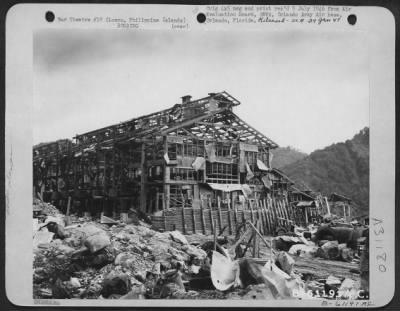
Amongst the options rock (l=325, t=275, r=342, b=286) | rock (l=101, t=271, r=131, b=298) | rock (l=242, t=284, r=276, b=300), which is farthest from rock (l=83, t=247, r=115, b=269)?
rock (l=325, t=275, r=342, b=286)

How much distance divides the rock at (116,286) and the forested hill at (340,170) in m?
1.31

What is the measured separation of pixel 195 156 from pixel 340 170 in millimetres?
989

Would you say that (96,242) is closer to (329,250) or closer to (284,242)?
(284,242)

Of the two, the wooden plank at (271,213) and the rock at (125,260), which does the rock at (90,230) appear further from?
the wooden plank at (271,213)

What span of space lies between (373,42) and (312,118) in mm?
646

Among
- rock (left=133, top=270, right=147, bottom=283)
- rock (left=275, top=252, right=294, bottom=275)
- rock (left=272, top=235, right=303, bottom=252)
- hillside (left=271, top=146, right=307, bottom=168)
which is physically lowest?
rock (left=133, top=270, right=147, bottom=283)

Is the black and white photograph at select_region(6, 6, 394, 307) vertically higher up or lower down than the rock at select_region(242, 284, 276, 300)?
higher up

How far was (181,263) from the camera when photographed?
388cm

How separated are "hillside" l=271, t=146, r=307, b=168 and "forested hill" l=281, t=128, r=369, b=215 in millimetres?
28

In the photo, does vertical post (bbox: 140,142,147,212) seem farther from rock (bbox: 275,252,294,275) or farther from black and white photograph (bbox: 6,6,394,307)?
rock (bbox: 275,252,294,275)

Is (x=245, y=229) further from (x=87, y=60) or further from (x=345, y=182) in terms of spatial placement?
(x=87, y=60)

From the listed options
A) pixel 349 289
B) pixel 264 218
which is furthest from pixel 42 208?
pixel 349 289

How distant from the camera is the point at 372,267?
3.87 m

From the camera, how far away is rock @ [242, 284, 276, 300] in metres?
3.86
